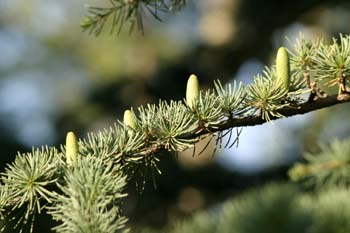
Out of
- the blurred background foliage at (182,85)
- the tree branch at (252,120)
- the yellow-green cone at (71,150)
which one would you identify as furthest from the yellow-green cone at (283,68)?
the blurred background foliage at (182,85)

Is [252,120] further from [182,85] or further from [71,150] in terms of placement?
[182,85]

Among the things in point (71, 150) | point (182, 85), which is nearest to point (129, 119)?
point (71, 150)

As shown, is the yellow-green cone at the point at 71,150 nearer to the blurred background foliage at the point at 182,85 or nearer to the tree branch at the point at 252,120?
the tree branch at the point at 252,120

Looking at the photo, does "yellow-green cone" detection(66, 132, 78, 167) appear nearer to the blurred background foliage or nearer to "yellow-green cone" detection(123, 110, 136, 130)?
"yellow-green cone" detection(123, 110, 136, 130)

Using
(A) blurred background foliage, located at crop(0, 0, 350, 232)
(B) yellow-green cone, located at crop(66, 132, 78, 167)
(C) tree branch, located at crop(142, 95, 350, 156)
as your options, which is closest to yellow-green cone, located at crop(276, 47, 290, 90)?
(C) tree branch, located at crop(142, 95, 350, 156)

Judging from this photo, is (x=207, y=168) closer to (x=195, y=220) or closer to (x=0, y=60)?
(x=0, y=60)

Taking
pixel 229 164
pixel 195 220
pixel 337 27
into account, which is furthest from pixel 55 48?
pixel 195 220
